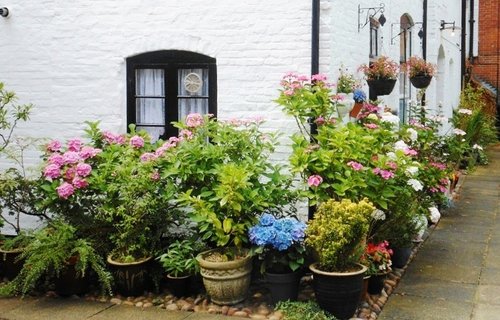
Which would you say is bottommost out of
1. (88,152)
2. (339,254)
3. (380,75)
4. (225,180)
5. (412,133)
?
(339,254)

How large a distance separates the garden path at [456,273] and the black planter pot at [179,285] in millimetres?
1792

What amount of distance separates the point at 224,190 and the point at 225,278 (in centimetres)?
77

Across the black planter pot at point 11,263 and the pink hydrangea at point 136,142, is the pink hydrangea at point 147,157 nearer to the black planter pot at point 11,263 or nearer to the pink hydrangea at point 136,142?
the pink hydrangea at point 136,142

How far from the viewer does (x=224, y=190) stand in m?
5.61

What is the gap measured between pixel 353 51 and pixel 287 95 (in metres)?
1.70

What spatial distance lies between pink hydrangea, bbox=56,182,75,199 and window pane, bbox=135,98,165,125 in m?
1.80

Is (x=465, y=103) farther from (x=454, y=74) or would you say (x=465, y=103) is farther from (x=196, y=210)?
(x=196, y=210)

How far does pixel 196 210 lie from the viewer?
5844mm

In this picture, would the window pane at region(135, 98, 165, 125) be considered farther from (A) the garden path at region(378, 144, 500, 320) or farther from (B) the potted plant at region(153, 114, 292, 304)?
(A) the garden path at region(378, 144, 500, 320)

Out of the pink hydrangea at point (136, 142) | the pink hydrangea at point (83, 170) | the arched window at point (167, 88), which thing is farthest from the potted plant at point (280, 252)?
the arched window at point (167, 88)

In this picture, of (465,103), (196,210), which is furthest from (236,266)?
(465,103)

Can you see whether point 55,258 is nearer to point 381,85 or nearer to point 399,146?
point 399,146

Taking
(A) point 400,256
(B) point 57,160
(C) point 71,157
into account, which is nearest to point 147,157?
(C) point 71,157

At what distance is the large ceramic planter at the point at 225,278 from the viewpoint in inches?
220
